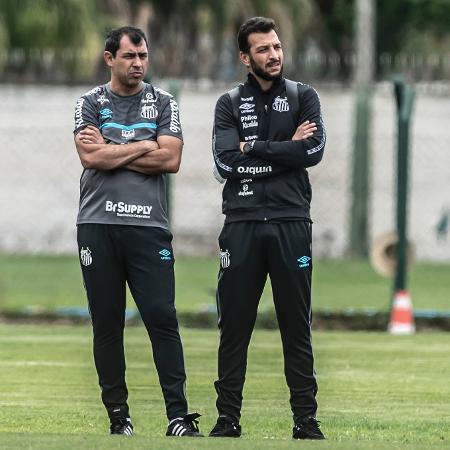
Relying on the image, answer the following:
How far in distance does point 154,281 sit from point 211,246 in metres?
12.9

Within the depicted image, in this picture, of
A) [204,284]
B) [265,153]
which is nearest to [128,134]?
[265,153]

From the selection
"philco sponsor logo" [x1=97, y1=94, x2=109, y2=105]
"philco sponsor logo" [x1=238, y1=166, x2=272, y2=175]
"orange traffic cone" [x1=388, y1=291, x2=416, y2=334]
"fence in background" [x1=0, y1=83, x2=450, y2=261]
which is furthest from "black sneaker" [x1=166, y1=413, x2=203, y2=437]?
"fence in background" [x1=0, y1=83, x2=450, y2=261]

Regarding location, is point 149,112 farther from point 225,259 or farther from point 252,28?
point 225,259

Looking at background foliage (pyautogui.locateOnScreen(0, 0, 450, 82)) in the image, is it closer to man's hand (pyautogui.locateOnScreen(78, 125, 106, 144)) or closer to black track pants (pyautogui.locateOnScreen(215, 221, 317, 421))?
man's hand (pyautogui.locateOnScreen(78, 125, 106, 144))

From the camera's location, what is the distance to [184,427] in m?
8.27

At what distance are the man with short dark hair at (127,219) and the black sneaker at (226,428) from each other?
5.2 inches

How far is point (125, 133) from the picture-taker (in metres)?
8.51

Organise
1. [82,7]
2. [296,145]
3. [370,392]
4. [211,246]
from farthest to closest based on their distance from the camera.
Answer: [82,7] → [211,246] → [370,392] → [296,145]

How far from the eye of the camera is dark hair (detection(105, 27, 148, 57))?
8.52 meters

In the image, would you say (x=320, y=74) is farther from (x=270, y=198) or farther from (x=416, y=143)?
(x=270, y=198)

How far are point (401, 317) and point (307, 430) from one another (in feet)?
22.0

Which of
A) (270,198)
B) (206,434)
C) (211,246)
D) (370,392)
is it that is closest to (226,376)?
(206,434)

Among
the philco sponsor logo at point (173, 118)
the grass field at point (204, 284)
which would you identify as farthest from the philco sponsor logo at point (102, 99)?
the grass field at point (204, 284)

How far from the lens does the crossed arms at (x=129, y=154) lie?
8.36 metres
